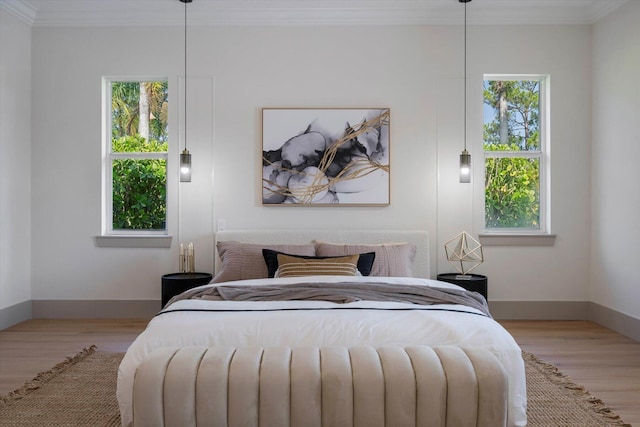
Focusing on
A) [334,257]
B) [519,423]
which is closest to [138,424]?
[519,423]

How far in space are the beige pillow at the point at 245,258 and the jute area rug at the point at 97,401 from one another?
3.79 ft

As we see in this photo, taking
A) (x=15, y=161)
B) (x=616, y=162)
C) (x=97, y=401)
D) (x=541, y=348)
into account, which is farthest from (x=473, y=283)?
(x=15, y=161)

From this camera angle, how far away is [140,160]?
231 inches

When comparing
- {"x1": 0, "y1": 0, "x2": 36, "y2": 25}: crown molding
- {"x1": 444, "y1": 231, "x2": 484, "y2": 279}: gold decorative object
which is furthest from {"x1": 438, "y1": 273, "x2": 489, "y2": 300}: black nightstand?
{"x1": 0, "y1": 0, "x2": 36, "y2": 25}: crown molding

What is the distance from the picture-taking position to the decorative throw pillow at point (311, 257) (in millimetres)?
4730

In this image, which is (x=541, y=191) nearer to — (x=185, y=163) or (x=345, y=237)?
(x=345, y=237)

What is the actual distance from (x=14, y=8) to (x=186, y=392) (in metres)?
4.56

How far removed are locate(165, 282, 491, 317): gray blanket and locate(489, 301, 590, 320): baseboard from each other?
2.02m

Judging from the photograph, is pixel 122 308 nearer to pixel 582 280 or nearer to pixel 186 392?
pixel 186 392

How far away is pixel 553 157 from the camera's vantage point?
18.8ft

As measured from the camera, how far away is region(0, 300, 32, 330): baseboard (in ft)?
17.5

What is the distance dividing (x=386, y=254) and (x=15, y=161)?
140 inches

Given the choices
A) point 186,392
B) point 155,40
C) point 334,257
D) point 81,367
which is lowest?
point 81,367

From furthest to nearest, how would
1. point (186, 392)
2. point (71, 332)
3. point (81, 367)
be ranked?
point (71, 332), point (81, 367), point (186, 392)
